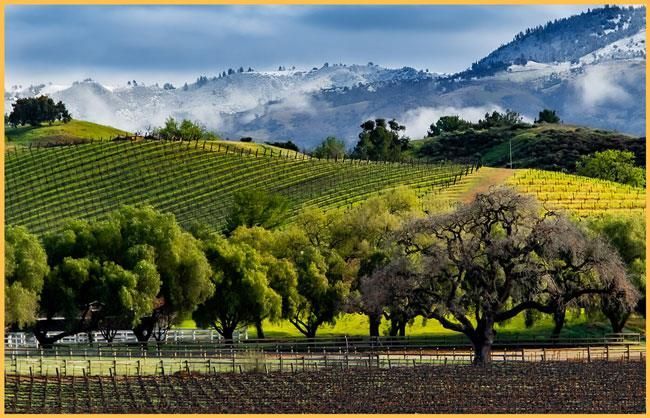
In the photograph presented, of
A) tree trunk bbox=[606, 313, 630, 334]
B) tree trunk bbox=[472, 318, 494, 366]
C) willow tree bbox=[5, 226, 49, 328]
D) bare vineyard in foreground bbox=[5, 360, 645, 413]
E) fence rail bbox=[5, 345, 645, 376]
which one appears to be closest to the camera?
bare vineyard in foreground bbox=[5, 360, 645, 413]

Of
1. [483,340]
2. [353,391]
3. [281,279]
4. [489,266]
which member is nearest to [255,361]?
[483,340]

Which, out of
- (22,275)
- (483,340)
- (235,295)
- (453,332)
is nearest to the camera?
(483,340)

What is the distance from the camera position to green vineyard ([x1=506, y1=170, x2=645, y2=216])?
13900cm

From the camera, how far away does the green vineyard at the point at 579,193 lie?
139000 millimetres

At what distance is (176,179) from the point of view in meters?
179

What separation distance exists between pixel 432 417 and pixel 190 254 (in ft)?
149

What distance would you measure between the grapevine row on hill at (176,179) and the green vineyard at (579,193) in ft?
27.9

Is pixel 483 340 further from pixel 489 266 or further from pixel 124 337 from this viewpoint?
pixel 124 337

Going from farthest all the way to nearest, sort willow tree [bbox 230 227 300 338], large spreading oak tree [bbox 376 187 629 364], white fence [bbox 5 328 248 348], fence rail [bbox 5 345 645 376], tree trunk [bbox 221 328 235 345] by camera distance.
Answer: willow tree [bbox 230 227 300 338] → tree trunk [bbox 221 328 235 345] → white fence [bbox 5 328 248 348] → large spreading oak tree [bbox 376 187 629 364] → fence rail [bbox 5 345 645 376]

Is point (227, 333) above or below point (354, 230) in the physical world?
below

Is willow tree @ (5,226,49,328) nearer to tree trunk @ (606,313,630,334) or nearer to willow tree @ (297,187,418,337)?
willow tree @ (297,187,418,337)

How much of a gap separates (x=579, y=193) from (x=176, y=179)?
5368 cm

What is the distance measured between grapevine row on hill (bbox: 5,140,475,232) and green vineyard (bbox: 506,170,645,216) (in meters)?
8.49

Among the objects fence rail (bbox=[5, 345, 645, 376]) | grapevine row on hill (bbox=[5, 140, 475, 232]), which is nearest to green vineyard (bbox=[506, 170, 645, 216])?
grapevine row on hill (bbox=[5, 140, 475, 232])
